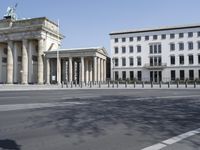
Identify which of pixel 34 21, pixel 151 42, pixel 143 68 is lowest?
pixel 143 68

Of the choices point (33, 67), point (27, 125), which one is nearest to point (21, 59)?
point (33, 67)

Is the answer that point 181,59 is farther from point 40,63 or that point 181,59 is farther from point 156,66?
point 40,63

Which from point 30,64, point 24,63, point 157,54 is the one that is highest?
point 157,54

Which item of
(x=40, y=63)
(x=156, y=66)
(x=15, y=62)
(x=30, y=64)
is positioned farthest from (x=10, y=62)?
(x=156, y=66)

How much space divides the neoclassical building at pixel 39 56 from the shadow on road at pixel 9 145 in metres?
57.4

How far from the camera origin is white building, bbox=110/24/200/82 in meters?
64.3

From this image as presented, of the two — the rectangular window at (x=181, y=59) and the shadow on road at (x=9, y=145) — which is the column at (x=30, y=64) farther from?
the shadow on road at (x=9, y=145)

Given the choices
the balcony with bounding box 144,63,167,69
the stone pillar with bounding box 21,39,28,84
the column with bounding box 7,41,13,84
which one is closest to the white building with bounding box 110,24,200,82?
the balcony with bounding box 144,63,167,69

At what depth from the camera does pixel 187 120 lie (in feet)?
27.7

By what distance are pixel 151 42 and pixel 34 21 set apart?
3516 centimetres

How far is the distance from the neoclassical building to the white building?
5.95 metres

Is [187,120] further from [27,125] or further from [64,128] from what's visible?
[27,125]

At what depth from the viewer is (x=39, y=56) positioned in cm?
6650

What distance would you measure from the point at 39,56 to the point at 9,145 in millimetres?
63442
